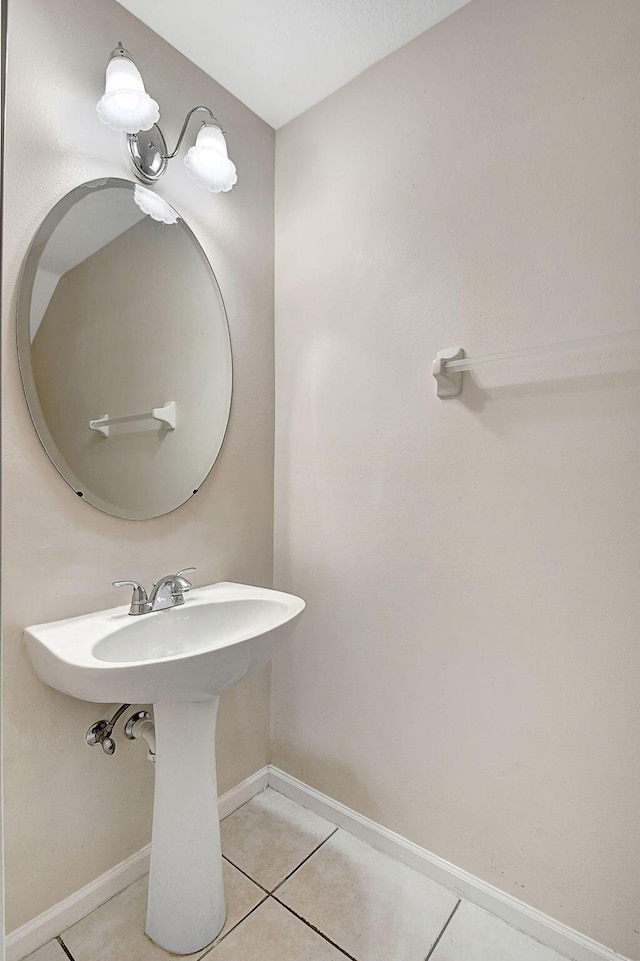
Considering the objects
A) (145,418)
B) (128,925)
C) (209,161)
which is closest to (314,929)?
(128,925)

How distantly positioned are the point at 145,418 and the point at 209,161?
718 mm

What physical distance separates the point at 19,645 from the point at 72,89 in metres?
1.28

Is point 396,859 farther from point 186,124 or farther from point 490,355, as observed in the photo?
point 186,124

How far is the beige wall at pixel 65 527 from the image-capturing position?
119 cm

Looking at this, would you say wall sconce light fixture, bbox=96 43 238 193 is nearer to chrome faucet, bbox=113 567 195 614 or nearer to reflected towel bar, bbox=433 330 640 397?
reflected towel bar, bbox=433 330 640 397

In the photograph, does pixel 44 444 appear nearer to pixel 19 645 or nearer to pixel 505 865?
pixel 19 645

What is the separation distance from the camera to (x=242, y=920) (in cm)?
132

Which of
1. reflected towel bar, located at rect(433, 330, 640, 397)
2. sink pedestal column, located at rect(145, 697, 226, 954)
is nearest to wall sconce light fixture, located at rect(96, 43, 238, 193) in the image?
reflected towel bar, located at rect(433, 330, 640, 397)

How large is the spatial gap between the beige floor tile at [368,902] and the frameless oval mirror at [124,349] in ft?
3.48

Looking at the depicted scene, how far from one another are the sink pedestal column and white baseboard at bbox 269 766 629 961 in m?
0.48

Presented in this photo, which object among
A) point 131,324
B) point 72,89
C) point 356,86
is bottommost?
point 131,324

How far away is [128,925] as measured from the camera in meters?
1.30

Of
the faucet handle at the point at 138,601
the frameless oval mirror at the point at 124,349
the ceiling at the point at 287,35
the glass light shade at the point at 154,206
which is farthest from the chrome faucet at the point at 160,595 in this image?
the ceiling at the point at 287,35

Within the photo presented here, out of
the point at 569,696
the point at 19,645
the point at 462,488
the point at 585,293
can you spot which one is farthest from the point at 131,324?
the point at 569,696
